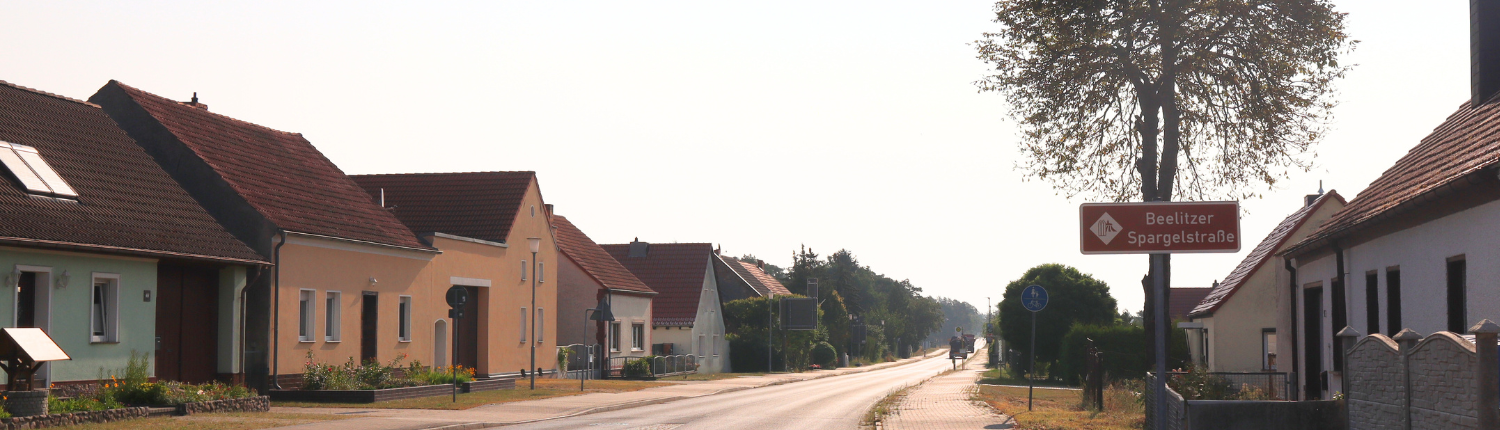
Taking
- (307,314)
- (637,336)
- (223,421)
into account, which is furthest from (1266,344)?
(223,421)

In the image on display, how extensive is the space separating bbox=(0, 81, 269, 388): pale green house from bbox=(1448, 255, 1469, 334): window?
18972mm

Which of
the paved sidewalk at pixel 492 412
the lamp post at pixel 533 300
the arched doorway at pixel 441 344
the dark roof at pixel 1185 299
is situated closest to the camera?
the paved sidewalk at pixel 492 412

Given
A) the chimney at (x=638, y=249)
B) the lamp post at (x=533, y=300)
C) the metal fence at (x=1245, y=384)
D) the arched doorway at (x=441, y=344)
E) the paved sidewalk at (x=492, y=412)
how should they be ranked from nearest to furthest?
the metal fence at (x=1245, y=384) → the paved sidewalk at (x=492, y=412) → the lamp post at (x=533, y=300) → the arched doorway at (x=441, y=344) → the chimney at (x=638, y=249)

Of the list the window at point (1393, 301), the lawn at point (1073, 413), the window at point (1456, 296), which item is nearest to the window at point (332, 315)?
the lawn at point (1073, 413)

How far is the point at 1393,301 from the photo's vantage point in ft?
54.9

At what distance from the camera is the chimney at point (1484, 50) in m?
17.1

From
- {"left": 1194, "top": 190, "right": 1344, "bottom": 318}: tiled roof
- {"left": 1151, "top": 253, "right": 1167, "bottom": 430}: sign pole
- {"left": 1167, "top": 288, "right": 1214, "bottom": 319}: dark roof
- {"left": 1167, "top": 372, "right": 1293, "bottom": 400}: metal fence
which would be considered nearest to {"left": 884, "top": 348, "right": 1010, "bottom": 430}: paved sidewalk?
{"left": 1167, "top": 372, "right": 1293, "bottom": 400}: metal fence

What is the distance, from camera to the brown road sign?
11.0 m

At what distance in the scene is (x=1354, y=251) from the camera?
1845 cm

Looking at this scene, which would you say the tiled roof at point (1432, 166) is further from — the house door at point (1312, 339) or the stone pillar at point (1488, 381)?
the stone pillar at point (1488, 381)

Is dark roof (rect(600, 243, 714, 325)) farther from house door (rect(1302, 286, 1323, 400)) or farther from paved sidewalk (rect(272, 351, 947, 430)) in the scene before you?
house door (rect(1302, 286, 1323, 400))

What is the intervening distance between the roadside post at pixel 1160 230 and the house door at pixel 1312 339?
11971mm

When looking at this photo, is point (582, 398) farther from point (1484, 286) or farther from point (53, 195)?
point (1484, 286)

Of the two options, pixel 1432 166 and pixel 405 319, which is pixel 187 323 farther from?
pixel 1432 166
